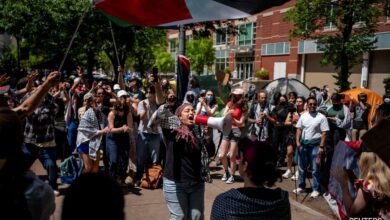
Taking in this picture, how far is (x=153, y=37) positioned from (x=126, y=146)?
626 inches

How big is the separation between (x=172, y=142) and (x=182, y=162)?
0.23 metres

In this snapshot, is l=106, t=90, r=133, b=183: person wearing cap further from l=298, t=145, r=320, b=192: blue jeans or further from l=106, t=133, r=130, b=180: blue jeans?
l=298, t=145, r=320, b=192: blue jeans

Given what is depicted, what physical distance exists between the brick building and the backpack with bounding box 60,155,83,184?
18.1 metres

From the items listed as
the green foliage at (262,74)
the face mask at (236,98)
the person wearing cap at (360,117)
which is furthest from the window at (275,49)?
the face mask at (236,98)

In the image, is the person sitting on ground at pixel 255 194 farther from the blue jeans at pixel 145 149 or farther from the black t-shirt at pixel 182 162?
the blue jeans at pixel 145 149

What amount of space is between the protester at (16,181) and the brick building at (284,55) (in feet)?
73.9

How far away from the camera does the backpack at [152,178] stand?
23.5 ft

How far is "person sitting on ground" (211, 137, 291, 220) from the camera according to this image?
2.58 metres

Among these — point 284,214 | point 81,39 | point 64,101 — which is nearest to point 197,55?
point 81,39

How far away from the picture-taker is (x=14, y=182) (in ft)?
6.17

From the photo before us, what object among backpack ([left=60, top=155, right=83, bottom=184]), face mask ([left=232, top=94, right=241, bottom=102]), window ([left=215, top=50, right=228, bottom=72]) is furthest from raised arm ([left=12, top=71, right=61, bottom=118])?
window ([left=215, top=50, right=228, bottom=72])

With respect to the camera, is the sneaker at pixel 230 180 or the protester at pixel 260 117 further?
the protester at pixel 260 117

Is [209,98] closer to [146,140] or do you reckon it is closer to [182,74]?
[146,140]

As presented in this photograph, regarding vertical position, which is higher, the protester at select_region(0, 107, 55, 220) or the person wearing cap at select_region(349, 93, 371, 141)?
the protester at select_region(0, 107, 55, 220)
